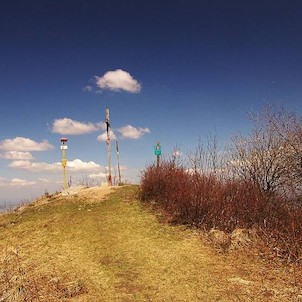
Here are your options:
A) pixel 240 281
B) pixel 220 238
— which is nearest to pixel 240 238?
pixel 220 238

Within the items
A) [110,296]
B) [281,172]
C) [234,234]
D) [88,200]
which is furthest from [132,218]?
Result: [281,172]

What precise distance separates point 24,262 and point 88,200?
5417mm

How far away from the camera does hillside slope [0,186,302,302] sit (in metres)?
7.12

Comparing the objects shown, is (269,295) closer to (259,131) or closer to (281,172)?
(281,172)

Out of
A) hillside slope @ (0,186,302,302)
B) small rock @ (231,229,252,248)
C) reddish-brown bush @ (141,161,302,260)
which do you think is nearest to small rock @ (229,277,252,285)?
hillside slope @ (0,186,302,302)

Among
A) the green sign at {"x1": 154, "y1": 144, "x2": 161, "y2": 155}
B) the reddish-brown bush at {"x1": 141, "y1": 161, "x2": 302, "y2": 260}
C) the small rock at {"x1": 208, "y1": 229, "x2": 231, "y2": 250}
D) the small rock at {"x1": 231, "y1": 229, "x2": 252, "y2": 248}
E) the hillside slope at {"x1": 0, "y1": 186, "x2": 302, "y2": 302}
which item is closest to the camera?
the hillside slope at {"x1": 0, "y1": 186, "x2": 302, "y2": 302}

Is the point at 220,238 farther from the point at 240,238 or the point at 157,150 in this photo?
the point at 157,150

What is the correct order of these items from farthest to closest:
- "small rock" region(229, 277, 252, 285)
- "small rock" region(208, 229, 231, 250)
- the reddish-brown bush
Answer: "small rock" region(208, 229, 231, 250), the reddish-brown bush, "small rock" region(229, 277, 252, 285)

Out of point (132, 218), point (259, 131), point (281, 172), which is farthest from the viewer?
point (259, 131)

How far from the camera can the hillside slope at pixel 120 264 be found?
7117 mm

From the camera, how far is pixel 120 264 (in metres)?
8.86

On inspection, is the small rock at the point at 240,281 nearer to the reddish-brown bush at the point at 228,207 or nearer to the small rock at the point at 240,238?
the reddish-brown bush at the point at 228,207

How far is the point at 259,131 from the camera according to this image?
15.6 metres

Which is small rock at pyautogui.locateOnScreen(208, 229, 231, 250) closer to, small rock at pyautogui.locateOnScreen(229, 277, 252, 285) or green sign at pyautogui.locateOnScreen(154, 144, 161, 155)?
small rock at pyautogui.locateOnScreen(229, 277, 252, 285)
